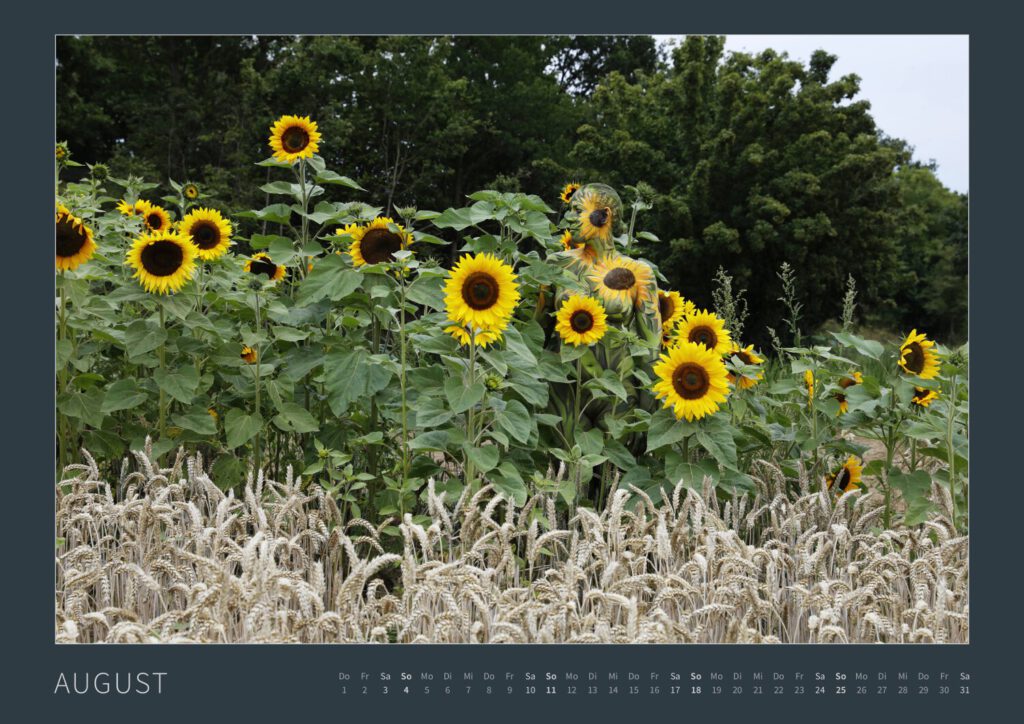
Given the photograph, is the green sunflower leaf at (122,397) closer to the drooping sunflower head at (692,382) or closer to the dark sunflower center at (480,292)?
the dark sunflower center at (480,292)

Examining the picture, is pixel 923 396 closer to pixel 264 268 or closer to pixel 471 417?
pixel 471 417

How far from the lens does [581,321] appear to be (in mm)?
3543

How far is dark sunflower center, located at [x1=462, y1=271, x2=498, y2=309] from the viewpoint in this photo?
120 inches

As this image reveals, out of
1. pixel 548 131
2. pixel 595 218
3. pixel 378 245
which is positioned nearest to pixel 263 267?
pixel 378 245

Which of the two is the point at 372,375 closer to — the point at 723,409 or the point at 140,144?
the point at 723,409

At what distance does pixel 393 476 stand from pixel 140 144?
13.9 m

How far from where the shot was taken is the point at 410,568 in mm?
2426

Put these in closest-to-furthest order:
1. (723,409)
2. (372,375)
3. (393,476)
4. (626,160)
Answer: (372,375)
(393,476)
(723,409)
(626,160)

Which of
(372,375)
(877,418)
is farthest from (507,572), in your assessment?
(877,418)

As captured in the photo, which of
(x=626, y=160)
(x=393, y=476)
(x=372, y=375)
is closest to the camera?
(x=372, y=375)

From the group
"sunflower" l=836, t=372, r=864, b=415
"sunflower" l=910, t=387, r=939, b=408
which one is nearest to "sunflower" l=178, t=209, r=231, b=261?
"sunflower" l=836, t=372, r=864, b=415

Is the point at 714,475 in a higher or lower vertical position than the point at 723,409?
lower

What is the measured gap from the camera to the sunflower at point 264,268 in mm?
4309

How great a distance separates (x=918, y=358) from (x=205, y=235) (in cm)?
300
